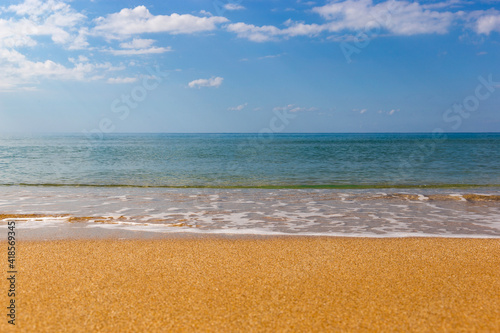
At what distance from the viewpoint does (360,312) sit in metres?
4.21

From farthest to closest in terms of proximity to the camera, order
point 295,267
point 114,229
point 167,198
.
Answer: point 167,198
point 114,229
point 295,267

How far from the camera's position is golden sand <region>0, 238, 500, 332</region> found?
4.02m

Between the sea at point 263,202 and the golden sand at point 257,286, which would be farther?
the sea at point 263,202

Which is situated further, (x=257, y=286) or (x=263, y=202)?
(x=263, y=202)

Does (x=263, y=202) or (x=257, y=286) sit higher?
(x=257, y=286)

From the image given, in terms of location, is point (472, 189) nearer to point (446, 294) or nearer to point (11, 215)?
point (446, 294)

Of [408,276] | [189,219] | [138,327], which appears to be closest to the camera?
[138,327]

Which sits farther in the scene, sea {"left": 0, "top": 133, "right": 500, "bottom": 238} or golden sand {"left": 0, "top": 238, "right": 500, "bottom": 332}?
sea {"left": 0, "top": 133, "right": 500, "bottom": 238}

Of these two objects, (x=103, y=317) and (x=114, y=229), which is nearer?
(x=103, y=317)

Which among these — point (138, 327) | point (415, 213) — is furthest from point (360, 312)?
point (415, 213)

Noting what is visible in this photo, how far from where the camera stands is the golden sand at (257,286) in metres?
4.02

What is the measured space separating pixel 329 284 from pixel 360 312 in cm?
85

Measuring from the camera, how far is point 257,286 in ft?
16.4

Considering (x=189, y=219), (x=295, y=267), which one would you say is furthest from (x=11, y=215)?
(x=295, y=267)
